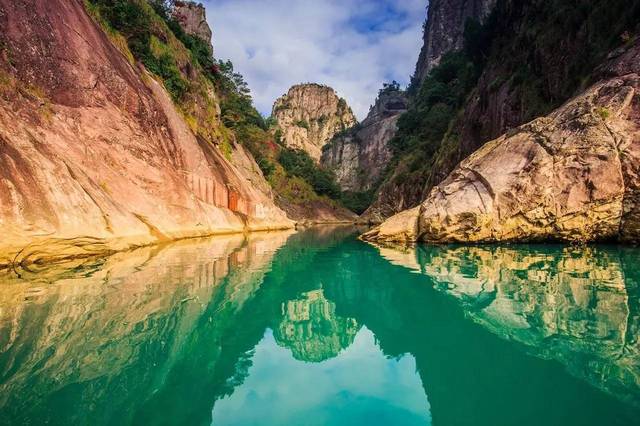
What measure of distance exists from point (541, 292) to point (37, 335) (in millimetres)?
7397

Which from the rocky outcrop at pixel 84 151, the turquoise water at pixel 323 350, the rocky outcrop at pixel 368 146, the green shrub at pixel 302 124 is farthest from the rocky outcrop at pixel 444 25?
the turquoise water at pixel 323 350

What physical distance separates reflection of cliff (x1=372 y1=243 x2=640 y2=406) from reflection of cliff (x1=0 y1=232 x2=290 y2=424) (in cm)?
359

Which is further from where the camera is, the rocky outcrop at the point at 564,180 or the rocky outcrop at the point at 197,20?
the rocky outcrop at the point at 197,20

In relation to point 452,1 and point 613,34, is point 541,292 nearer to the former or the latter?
point 613,34

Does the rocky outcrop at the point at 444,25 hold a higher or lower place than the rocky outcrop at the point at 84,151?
higher

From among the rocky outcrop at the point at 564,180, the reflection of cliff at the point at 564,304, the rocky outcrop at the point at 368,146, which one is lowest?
the reflection of cliff at the point at 564,304

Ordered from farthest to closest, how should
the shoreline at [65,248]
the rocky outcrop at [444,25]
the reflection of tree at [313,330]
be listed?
the rocky outcrop at [444,25], the shoreline at [65,248], the reflection of tree at [313,330]

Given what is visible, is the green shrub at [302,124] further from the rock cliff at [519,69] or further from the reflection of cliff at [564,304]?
the reflection of cliff at [564,304]

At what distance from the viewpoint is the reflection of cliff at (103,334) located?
289cm

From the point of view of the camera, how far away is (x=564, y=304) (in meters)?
→ 5.30

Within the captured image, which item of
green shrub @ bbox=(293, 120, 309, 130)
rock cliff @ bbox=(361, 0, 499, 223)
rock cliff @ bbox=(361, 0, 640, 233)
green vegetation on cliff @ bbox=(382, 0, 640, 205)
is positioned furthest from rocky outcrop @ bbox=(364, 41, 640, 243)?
green shrub @ bbox=(293, 120, 309, 130)

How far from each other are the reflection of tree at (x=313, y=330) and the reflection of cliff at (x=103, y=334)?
0.85 m

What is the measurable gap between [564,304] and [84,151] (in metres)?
16.2

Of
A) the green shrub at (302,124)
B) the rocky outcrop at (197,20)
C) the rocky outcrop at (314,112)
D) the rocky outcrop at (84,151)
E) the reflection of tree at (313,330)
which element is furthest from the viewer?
the rocky outcrop at (314,112)
